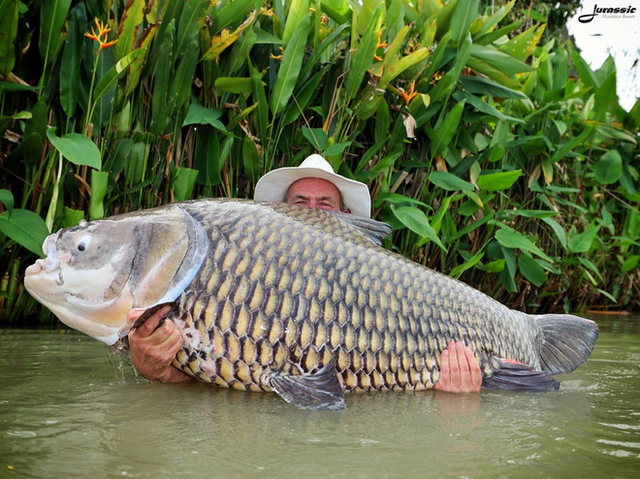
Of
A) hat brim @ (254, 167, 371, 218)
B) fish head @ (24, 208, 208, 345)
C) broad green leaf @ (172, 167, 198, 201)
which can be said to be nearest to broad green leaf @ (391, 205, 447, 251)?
hat brim @ (254, 167, 371, 218)

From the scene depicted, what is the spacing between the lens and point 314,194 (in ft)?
12.7

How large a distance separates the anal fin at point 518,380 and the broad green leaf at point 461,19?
129 inches

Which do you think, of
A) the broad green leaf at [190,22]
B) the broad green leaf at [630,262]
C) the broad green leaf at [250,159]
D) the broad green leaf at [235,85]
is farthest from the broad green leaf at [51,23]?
the broad green leaf at [630,262]

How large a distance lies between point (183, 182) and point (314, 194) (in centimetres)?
81

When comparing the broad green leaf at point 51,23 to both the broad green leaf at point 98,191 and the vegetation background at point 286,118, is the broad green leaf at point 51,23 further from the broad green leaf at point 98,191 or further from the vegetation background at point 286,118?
the broad green leaf at point 98,191

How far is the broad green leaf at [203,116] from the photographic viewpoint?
4035mm

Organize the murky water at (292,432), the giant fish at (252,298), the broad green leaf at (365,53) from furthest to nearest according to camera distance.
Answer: the broad green leaf at (365,53), the giant fish at (252,298), the murky water at (292,432)

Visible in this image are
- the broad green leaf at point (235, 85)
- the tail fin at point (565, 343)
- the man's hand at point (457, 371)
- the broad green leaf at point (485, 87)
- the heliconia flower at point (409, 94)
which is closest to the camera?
the man's hand at point (457, 371)

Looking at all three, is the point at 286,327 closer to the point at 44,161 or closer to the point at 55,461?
the point at 55,461

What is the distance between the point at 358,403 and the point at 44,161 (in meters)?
2.42

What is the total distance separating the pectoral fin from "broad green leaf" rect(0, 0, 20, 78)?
2.31 m

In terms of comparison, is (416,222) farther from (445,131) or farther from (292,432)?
(292,432)

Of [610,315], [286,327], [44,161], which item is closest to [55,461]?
[286,327]

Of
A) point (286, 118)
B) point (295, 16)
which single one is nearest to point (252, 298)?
point (286, 118)
